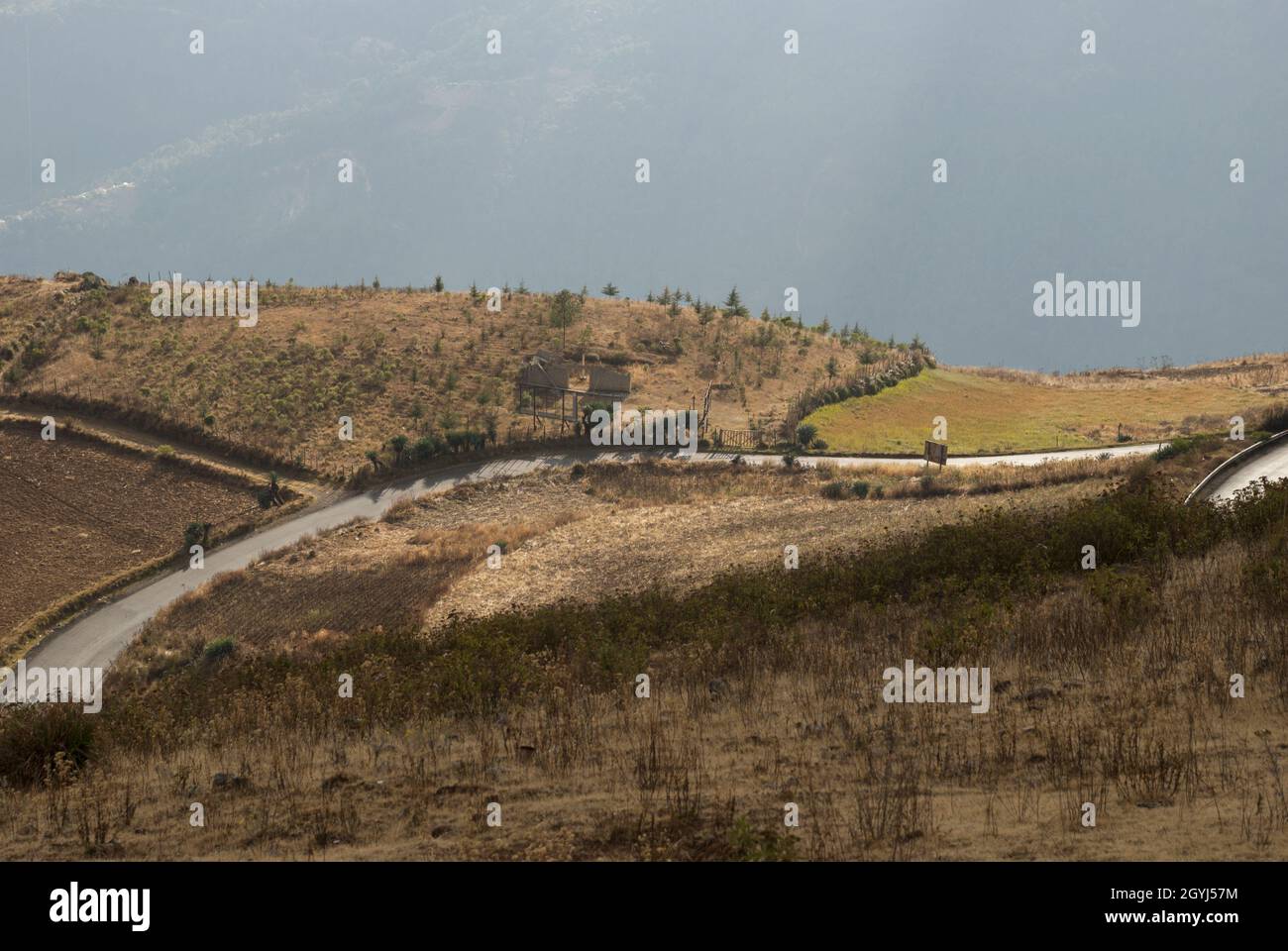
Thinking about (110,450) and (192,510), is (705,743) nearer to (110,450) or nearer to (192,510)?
(192,510)

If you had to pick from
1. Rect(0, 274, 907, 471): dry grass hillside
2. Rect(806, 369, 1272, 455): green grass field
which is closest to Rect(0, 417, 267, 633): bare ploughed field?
Rect(0, 274, 907, 471): dry grass hillside

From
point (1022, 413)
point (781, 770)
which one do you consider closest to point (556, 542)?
point (781, 770)

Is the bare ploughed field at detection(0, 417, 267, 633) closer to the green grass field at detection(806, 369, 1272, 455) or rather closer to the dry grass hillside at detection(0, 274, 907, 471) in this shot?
the dry grass hillside at detection(0, 274, 907, 471)

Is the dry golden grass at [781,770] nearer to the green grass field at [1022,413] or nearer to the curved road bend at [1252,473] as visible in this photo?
the curved road bend at [1252,473]

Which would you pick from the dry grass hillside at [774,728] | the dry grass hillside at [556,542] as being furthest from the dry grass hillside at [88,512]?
the dry grass hillside at [774,728]

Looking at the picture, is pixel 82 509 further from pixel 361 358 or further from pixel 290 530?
pixel 361 358

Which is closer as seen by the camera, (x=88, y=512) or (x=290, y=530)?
(x=290, y=530)
